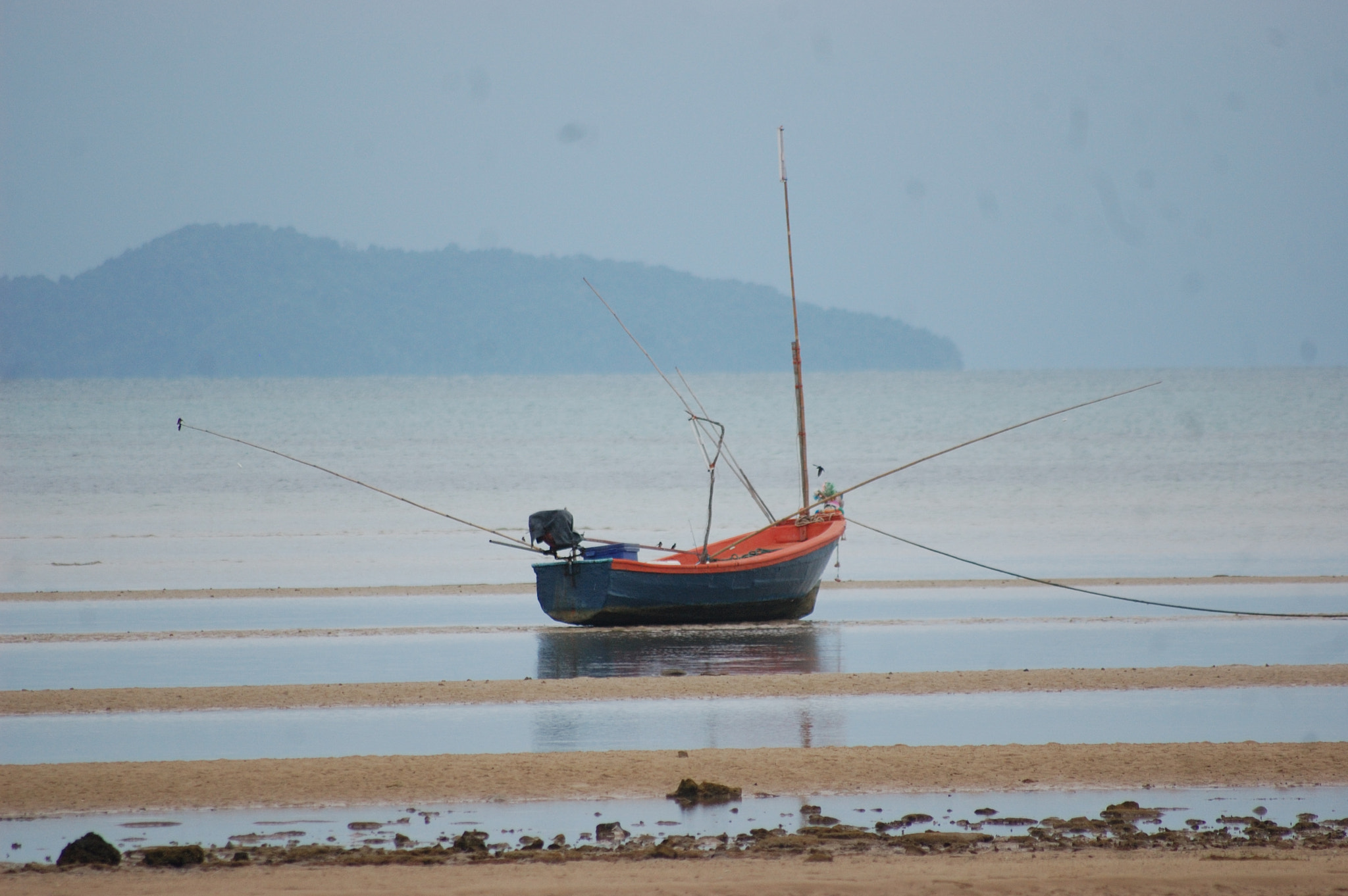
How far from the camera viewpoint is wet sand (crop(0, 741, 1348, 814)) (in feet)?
30.5

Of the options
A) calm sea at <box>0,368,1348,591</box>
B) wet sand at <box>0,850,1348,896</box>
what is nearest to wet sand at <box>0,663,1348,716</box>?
wet sand at <box>0,850,1348,896</box>

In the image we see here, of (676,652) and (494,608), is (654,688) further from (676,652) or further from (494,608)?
(494,608)

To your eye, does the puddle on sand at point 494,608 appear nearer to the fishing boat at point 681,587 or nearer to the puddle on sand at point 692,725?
the fishing boat at point 681,587

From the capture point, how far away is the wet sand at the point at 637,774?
9297 mm

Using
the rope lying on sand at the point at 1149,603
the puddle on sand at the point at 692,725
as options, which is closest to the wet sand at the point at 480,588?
the rope lying on sand at the point at 1149,603

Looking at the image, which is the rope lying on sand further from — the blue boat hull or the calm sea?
the blue boat hull

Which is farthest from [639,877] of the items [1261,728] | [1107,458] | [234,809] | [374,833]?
[1107,458]

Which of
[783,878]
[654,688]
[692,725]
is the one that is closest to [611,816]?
[783,878]

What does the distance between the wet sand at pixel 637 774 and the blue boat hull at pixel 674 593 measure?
7.17m

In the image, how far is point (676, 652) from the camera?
15711mm

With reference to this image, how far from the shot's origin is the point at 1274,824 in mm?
8312

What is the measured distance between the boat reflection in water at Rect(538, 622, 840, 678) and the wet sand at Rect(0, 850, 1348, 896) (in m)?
6.51

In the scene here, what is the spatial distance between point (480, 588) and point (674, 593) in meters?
5.12

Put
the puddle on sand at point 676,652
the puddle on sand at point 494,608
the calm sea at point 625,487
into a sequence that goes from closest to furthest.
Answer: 1. the puddle on sand at point 676,652
2. the puddle on sand at point 494,608
3. the calm sea at point 625,487
